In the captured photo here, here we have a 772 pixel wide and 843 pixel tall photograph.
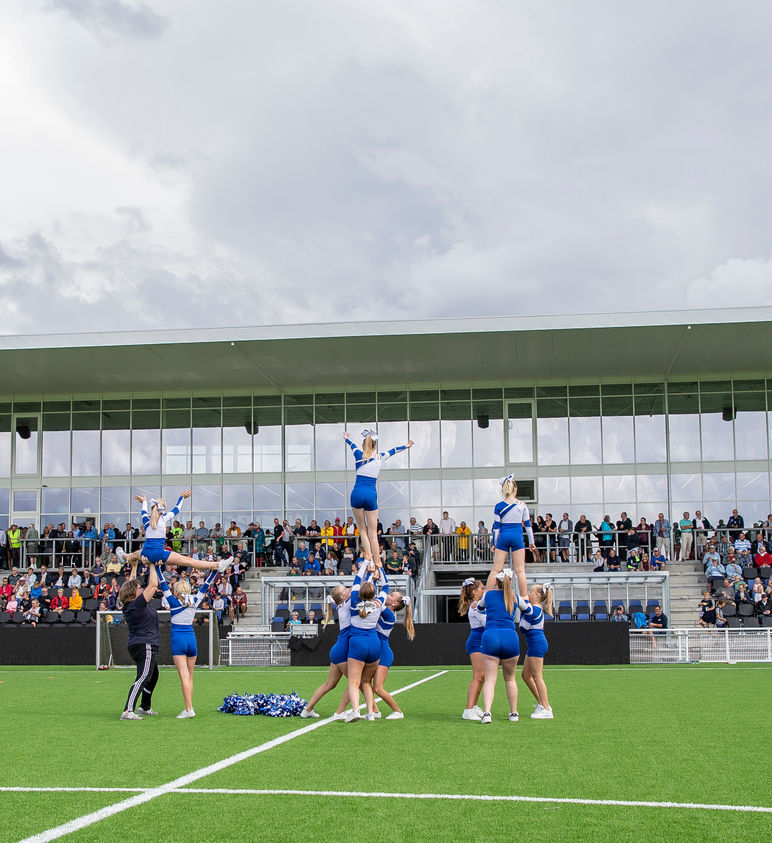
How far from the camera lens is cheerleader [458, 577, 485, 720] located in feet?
33.7

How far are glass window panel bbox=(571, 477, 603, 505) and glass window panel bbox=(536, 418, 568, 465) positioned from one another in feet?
2.71

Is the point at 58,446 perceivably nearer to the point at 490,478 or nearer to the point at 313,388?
the point at 313,388

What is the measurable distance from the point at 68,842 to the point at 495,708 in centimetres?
750

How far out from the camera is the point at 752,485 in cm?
3391

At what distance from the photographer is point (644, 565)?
30.4 m

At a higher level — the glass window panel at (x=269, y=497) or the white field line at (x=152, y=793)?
the glass window panel at (x=269, y=497)

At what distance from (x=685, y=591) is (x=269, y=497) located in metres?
14.6

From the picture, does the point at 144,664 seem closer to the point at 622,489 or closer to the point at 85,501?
the point at 622,489

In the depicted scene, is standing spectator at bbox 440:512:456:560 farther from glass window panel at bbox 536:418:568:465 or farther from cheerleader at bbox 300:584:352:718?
cheerleader at bbox 300:584:352:718

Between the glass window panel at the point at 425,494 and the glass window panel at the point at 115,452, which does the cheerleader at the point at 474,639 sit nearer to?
the glass window panel at the point at 425,494

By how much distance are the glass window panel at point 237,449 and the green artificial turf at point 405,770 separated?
76.6 ft

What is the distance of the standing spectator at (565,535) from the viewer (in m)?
32.3

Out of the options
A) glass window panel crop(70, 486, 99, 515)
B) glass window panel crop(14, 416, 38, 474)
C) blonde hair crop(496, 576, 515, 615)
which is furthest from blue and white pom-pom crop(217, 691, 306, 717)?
glass window panel crop(14, 416, 38, 474)

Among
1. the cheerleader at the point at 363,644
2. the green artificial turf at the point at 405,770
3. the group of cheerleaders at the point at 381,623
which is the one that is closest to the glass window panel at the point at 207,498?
the green artificial turf at the point at 405,770
